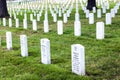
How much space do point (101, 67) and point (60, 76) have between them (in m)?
1.12

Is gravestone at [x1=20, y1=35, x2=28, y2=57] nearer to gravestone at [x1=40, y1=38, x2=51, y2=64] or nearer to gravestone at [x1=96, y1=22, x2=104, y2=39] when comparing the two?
gravestone at [x1=40, y1=38, x2=51, y2=64]

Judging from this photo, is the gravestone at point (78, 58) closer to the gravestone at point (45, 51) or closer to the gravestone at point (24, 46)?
Result: the gravestone at point (45, 51)

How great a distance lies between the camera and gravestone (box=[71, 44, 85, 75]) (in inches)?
276

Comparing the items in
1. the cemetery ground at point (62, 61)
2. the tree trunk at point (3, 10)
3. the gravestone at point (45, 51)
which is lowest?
the tree trunk at point (3, 10)

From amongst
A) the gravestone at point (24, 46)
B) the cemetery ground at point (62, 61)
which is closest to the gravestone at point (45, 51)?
the cemetery ground at point (62, 61)

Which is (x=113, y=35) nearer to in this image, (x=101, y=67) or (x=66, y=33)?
(x=66, y=33)

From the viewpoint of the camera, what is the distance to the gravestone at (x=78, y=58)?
7002mm

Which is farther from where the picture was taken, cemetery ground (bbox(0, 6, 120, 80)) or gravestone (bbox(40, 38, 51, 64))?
gravestone (bbox(40, 38, 51, 64))

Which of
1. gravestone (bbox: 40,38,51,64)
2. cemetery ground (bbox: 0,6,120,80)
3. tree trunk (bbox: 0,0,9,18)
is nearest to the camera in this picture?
cemetery ground (bbox: 0,6,120,80)

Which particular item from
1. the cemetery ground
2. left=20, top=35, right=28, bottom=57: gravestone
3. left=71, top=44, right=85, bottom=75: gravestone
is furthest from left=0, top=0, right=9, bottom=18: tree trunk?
left=71, top=44, right=85, bottom=75: gravestone

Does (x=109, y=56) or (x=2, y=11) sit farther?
(x=2, y=11)

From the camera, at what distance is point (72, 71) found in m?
7.56

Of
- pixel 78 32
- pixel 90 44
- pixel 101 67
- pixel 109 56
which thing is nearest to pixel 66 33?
pixel 78 32

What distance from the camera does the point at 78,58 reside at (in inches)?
280
